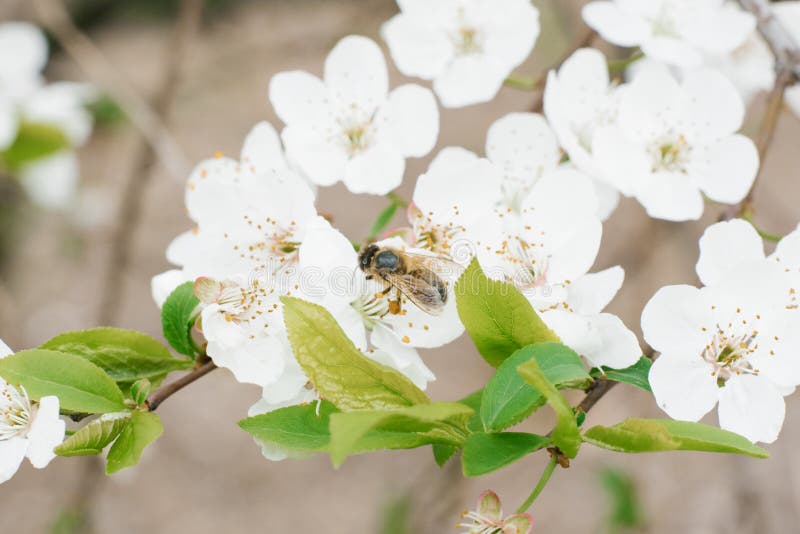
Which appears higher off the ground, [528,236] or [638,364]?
[528,236]

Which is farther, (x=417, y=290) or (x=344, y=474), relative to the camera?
(x=344, y=474)

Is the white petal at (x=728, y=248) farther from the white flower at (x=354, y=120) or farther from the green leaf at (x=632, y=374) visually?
the white flower at (x=354, y=120)

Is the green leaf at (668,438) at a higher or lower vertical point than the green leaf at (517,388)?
lower

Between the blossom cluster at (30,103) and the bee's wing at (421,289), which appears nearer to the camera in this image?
the bee's wing at (421,289)

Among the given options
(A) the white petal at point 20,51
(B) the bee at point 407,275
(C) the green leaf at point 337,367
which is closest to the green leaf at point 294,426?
(C) the green leaf at point 337,367

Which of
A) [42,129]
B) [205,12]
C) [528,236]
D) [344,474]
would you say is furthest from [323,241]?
[205,12]

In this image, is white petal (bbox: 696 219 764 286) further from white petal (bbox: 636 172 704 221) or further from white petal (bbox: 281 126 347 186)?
white petal (bbox: 281 126 347 186)

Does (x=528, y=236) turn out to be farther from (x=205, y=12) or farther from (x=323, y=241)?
(x=205, y=12)
